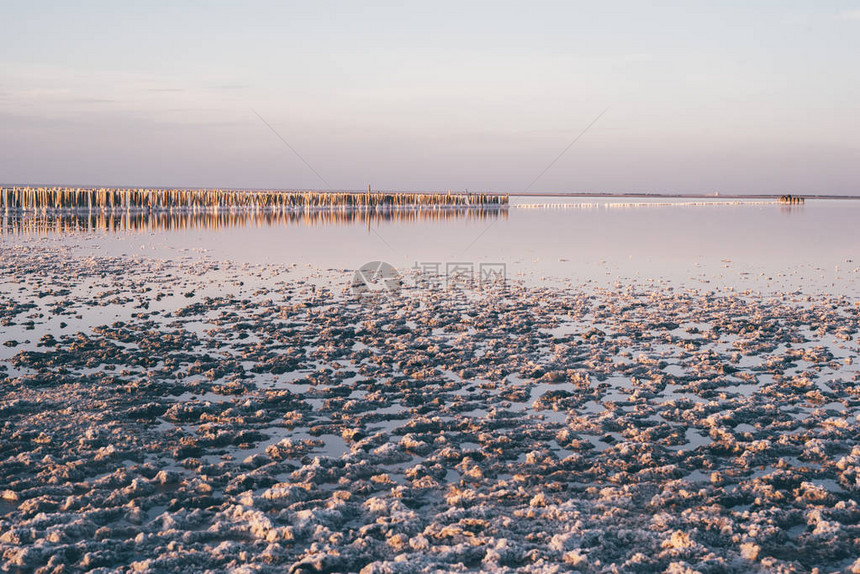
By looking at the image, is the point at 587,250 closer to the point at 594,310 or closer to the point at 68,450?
the point at 594,310

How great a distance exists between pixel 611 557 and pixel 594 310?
44.7ft

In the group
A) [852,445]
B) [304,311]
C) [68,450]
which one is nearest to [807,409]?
[852,445]

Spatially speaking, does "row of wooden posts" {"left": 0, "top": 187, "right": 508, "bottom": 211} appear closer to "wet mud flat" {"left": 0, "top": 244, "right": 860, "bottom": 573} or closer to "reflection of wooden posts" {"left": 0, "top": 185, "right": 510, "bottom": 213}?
"reflection of wooden posts" {"left": 0, "top": 185, "right": 510, "bottom": 213}

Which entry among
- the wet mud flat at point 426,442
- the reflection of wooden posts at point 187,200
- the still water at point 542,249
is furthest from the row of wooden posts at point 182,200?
the wet mud flat at point 426,442

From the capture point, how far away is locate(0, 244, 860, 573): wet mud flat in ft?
21.8

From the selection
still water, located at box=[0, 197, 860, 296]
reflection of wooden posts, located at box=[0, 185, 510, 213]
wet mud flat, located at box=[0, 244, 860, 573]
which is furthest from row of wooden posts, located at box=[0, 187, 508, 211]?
wet mud flat, located at box=[0, 244, 860, 573]

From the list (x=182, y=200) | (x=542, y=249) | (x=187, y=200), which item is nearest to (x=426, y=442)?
(x=542, y=249)

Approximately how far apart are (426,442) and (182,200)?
8885 centimetres

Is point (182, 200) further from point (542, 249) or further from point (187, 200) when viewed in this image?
point (542, 249)

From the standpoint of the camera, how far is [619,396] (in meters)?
11.6

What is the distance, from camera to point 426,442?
9.41 meters

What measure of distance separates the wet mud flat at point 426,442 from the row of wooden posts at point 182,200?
64776 mm

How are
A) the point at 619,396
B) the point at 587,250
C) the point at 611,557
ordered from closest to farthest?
the point at 611,557 < the point at 619,396 < the point at 587,250

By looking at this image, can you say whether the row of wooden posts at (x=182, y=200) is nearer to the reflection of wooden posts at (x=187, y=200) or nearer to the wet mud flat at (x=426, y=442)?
the reflection of wooden posts at (x=187, y=200)
